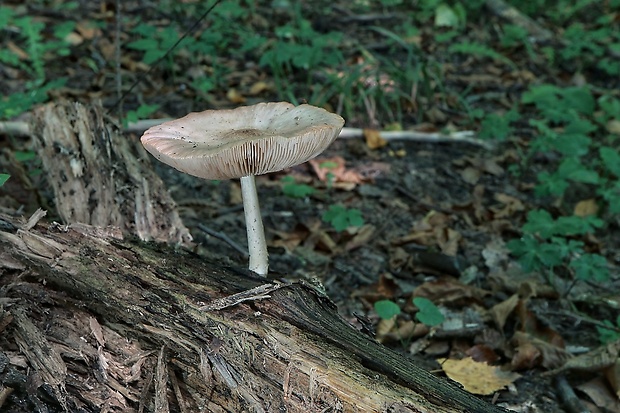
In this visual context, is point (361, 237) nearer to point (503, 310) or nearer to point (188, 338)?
point (503, 310)

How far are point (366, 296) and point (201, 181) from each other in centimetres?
171

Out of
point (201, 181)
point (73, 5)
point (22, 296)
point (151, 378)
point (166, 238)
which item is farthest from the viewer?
point (73, 5)

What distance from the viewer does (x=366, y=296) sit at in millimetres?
3344

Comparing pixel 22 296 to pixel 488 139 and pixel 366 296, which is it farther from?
pixel 488 139

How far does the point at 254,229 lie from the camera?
2.56m

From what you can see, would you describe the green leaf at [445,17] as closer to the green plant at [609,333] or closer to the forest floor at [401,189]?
the forest floor at [401,189]

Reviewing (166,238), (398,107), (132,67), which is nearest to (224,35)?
(132,67)

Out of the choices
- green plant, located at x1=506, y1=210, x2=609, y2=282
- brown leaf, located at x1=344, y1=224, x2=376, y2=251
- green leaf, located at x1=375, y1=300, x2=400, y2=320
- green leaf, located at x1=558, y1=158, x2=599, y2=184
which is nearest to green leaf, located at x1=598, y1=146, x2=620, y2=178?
green leaf, located at x1=558, y1=158, x2=599, y2=184

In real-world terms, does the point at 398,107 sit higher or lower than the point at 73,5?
lower

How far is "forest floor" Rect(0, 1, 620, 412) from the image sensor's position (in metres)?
3.06

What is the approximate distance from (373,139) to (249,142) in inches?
121

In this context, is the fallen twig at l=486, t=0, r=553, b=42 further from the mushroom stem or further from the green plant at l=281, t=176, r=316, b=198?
the mushroom stem

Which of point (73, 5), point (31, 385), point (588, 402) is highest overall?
point (73, 5)

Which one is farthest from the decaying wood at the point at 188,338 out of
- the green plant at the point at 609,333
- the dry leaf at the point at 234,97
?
the dry leaf at the point at 234,97
